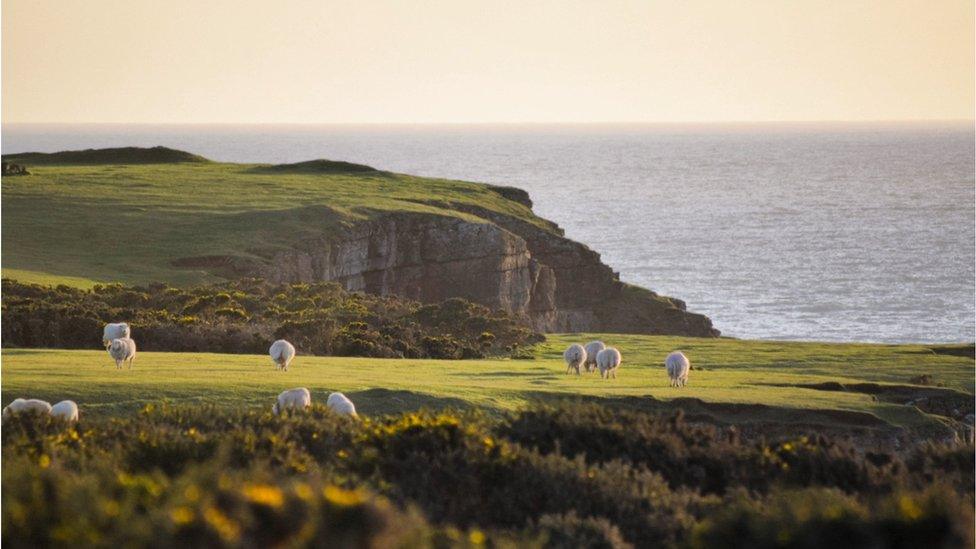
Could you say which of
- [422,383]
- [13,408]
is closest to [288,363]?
[422,383]

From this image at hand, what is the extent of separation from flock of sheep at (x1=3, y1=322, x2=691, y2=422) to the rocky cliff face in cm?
2632

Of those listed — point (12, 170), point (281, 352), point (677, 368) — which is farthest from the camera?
point (12, 170)

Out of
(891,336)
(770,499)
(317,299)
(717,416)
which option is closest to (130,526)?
(770,499)

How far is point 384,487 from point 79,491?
539cm

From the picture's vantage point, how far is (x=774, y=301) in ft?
305

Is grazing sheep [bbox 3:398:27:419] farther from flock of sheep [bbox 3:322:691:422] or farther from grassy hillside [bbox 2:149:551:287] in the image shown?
grassy hillside [bbox 2:149:551:287]

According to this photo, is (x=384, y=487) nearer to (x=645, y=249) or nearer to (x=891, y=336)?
(x=891, y=336)

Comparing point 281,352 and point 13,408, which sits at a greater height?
point 13,408

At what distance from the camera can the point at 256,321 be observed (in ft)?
127

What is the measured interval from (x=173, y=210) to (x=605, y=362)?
1524 inches

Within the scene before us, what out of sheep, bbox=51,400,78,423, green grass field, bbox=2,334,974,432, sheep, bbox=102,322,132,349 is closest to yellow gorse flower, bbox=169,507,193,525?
sheep, bbox=51,400,78,423

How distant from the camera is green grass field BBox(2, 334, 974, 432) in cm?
2336

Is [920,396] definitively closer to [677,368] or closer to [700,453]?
[677,368]

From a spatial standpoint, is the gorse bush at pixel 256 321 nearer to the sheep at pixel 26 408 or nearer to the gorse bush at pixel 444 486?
the sheep at pixel 26 408
